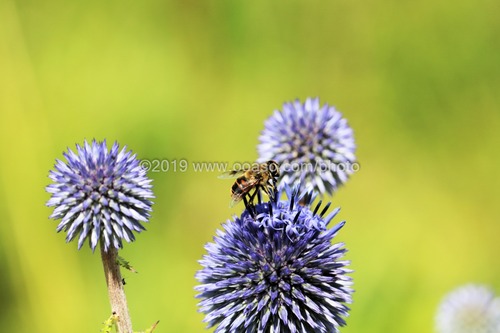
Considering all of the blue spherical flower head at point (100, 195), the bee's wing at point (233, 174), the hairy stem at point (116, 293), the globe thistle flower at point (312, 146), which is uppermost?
the globe thistle flower at point (312, 146)

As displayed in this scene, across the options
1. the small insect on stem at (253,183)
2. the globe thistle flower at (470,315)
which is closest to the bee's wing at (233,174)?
Result: the small insect on stem at (253,183)

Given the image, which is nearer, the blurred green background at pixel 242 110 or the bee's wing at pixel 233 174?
the bee's wing at pixel 233 174

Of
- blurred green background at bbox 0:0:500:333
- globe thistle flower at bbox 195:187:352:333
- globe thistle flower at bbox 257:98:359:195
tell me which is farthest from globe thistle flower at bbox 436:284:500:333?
blurred green background at bbox 0:0:500:333

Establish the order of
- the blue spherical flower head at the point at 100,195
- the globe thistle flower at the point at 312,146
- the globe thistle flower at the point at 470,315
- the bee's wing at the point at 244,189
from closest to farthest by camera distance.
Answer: the blue spherical flower head at the point at 100,195 < the bee's wing at the point at 244,189 < the globe thistle flower at the point at 312,146 < the globe thistle flower at the point at 470,315

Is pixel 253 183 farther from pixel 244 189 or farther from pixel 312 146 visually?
pixel 312 146

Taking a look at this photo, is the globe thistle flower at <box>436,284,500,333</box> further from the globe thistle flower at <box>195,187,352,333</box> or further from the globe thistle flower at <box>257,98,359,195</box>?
the globe thistle flower at <box>195,187,352,333</box>

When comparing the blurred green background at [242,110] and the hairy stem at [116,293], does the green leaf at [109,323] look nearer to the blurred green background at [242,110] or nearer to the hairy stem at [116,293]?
the hairy stem at [116,293]

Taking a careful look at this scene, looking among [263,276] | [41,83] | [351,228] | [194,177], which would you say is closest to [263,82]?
[194,177]

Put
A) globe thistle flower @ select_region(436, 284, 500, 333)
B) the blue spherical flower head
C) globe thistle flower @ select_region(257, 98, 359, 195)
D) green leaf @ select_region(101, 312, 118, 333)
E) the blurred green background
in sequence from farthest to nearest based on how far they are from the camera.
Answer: the blurred green background, globe thistle flower @ select_region(436, 284, 500, 333), globe thistle flower @ select_region(257, 98, 359, 195), the blue spherical flower head, green leaf @ select_region(101, 312, 118, 333)
